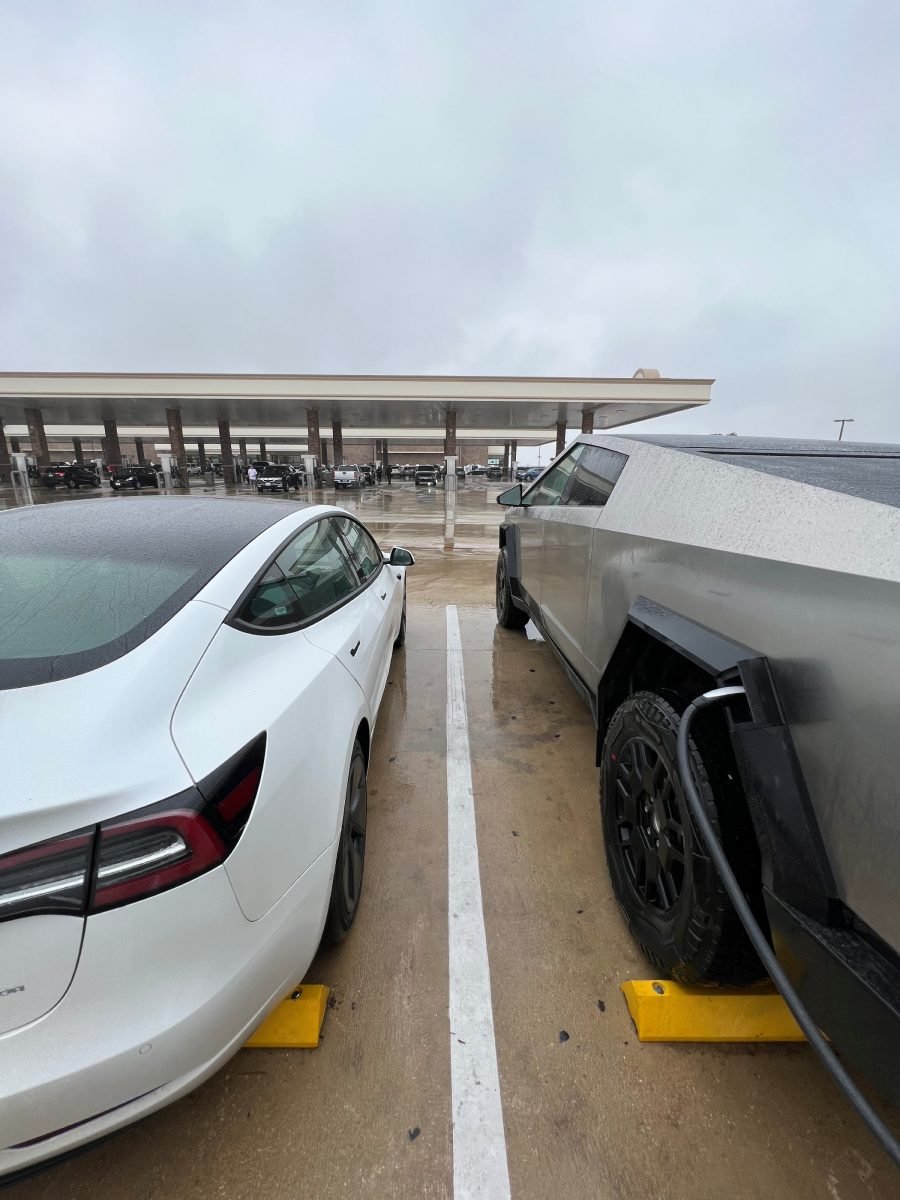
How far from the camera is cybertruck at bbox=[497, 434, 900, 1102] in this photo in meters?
1.10

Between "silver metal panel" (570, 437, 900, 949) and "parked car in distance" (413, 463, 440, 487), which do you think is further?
"parked car in distance" (413, 463, 440, 487)

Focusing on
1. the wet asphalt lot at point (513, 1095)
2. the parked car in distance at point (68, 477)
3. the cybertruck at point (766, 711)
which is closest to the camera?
the cybertruck at point (766, 711)

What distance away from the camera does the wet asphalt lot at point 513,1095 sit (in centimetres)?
137

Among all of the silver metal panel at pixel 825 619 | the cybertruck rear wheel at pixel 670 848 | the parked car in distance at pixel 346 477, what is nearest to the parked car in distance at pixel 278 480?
the parked car in distance at pixel 346 477

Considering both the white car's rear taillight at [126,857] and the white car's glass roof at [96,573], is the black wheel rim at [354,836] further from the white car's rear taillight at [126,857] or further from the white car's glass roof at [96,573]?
the white car's glass roof at [96,573]

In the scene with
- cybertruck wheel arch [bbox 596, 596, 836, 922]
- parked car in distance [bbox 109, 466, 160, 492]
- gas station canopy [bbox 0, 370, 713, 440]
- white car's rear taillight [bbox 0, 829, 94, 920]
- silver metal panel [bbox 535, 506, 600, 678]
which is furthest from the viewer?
parked car in distance [bbox 109, 466, 160, 492]

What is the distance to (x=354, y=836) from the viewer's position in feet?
7.09

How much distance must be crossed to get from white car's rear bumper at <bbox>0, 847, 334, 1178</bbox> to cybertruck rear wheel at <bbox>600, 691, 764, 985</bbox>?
4.14ft

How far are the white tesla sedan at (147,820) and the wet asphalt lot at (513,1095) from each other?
356 millimetres

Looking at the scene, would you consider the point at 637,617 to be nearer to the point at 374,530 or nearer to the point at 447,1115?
the point at 447,1115

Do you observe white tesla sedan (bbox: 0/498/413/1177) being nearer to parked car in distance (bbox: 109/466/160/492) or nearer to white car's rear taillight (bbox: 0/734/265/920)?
white car's rear taillight (bbox: 0/734/265/920)

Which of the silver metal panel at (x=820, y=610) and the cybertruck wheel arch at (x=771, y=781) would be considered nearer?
the silver metal panel at (x=820, y=610)

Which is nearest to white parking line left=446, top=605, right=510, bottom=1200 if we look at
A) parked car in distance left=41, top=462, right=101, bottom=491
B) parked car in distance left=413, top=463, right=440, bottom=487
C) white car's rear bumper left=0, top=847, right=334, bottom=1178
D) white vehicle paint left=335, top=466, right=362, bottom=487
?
white car's rear bumper left=0, top=847, right=334, bottom=1178

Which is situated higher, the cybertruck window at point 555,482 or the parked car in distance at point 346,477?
the cybertruck window at point 555,482
